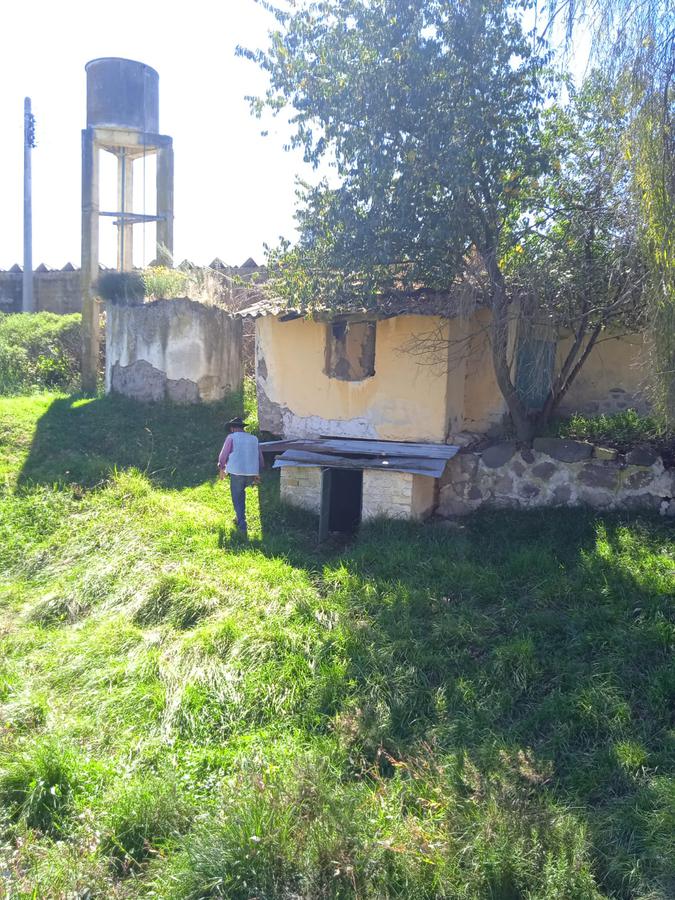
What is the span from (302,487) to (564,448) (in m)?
3.31

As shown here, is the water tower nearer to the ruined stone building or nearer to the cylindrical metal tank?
the cylindrical metal tank

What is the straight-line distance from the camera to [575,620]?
619 centimetres

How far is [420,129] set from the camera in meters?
7.81

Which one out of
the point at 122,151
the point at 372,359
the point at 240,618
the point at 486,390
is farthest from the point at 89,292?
the point at 240,618

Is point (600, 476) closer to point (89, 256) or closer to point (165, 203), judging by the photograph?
point (89, 256)

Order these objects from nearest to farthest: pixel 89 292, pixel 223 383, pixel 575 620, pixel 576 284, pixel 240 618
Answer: pixel 575 620
pixel 240 618
pixel 576 284
pixel 223 383
pixel 89 292

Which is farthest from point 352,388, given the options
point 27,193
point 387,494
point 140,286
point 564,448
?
point 27,193

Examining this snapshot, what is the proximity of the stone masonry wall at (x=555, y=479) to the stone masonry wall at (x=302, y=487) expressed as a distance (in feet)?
5.29

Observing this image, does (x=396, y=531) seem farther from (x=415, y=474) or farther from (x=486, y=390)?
(x=486, y=390)

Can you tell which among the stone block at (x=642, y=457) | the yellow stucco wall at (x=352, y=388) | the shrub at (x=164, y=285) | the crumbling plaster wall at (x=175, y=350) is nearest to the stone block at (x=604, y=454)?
the stone block at (x=642, y=457)

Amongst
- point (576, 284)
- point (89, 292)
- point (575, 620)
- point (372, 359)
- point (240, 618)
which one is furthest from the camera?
point (89, 292)

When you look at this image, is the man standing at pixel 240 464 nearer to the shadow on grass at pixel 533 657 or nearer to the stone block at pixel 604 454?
the shadow on grass at pixel 533 657

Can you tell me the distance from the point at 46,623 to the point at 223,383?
6.62 meters

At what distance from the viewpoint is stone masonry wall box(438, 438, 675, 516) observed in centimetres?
826
